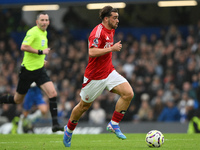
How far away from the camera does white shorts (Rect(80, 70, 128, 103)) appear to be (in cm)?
862

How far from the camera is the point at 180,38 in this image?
19.9m

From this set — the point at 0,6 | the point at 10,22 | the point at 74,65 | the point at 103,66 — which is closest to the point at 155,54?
the point at 74,65

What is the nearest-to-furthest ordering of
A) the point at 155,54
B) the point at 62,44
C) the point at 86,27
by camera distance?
the point at 155,54, the point at 62,44, the point at 86,27

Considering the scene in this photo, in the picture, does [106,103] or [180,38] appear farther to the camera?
[180,38]

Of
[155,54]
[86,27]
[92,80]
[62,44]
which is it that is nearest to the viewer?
[92,80]

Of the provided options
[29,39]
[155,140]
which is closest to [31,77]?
[29,39]

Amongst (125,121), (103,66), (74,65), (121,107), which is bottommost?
(125,121)

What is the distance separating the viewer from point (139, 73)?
18406 millimetres

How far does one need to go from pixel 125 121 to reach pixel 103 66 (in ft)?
26.8

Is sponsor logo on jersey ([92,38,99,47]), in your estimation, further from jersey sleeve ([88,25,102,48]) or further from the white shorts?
the white shorts

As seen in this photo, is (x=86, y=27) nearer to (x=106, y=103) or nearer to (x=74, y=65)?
(x=74, y=65)

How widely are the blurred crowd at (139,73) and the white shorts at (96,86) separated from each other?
24.8ft

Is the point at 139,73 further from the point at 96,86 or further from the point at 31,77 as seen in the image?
the point at 96,86

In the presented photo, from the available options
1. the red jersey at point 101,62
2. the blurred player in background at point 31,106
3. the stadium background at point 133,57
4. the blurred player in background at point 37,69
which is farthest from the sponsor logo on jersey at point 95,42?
the stadium background at point 133,57
